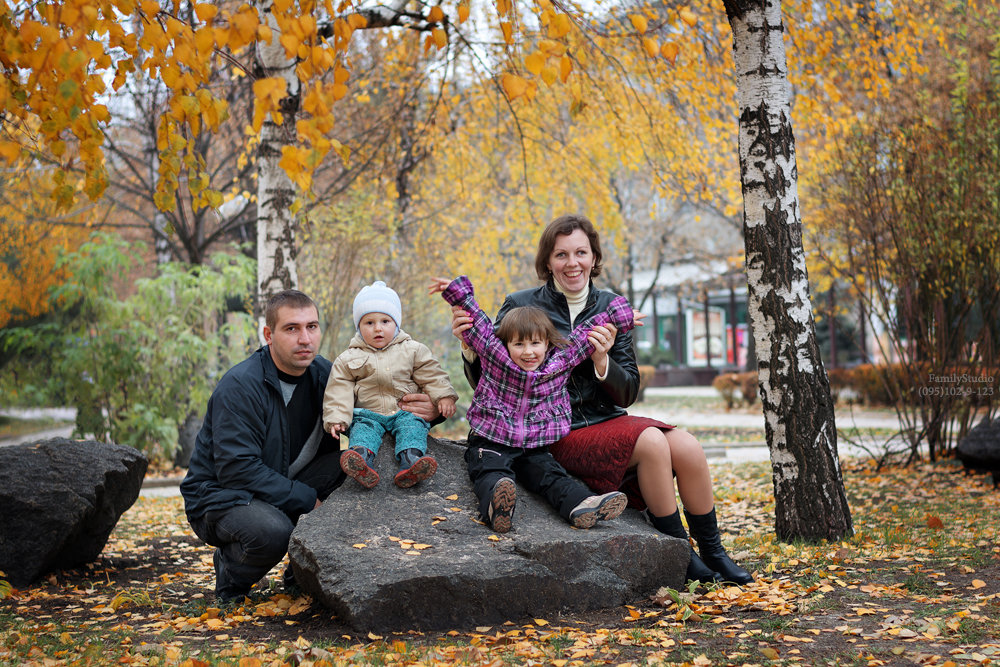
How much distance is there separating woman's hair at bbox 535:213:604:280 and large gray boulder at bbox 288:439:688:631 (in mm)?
1186

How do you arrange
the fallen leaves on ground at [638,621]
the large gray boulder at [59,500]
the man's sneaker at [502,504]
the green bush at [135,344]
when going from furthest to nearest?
the green bush at [135,344], the large gray boulder at [59,500], the man's sneaker at [502,504], the fallen leaves on ground at [638,621]

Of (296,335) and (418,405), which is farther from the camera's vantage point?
(418,405)

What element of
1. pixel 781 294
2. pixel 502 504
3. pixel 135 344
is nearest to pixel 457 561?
pixel 502 504

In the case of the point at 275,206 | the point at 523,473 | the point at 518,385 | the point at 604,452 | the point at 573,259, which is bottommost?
the point at 523,473

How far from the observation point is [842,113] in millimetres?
9211

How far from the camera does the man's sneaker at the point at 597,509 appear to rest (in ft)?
11.8

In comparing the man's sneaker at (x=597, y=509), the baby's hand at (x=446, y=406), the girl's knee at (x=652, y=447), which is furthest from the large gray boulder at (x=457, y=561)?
the baby's hand at (x=446, y=406)

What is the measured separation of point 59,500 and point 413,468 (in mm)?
2006

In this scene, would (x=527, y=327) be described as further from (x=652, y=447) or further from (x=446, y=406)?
(x=652, y=447)

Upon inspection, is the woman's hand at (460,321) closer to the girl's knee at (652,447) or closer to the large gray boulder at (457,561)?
the large gray boulder at (457,561)

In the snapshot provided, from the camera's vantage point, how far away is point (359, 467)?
3740 millimetres

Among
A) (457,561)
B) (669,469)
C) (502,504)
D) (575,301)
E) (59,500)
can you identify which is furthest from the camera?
(59,500)

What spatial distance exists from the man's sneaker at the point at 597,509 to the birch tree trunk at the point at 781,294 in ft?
4.75

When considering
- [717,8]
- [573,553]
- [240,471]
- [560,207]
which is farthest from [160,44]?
[560,207]
